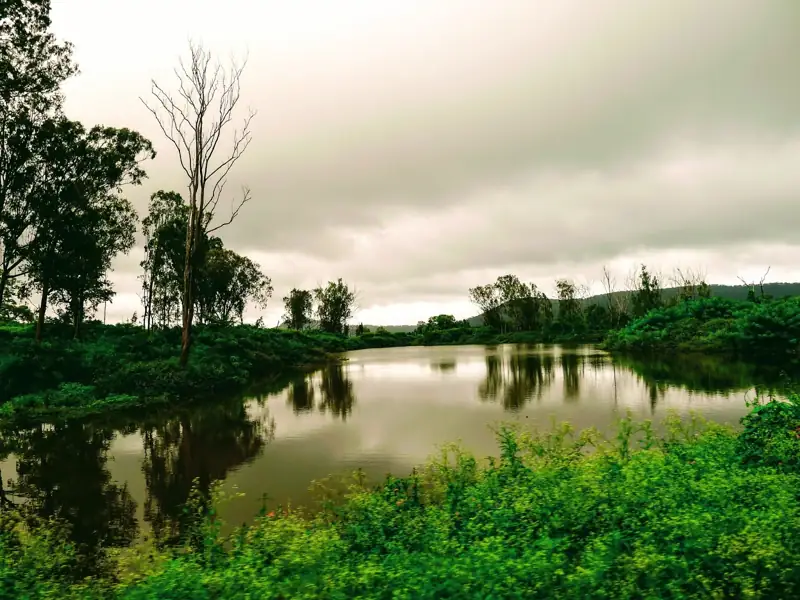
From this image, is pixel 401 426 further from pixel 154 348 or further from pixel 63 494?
pixel 154 348

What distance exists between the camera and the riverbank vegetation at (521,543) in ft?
15.1

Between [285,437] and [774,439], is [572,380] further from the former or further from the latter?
[774,439]

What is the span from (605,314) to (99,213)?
3485 inches

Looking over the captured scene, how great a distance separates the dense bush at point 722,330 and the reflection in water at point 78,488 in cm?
3715

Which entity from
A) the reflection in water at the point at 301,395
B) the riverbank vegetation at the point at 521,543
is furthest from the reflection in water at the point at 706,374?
the reflection in water at the point at 301,395

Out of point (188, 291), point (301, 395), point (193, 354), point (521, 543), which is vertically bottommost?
point (301, 395)

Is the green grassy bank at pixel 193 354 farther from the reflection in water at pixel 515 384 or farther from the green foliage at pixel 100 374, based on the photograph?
the reflection in water at pixel 515 384

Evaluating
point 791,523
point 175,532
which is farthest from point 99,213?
point 791,523

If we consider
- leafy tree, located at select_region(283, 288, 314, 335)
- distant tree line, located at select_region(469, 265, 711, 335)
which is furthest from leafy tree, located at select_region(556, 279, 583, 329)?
leafy tree, located at select_region(283, 288, 314, 335)

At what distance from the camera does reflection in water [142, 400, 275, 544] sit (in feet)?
30.3

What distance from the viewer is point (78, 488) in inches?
424

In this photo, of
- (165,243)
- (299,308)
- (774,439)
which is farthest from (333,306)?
(774,439)

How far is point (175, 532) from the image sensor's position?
8.23m

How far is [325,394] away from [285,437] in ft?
33.6
